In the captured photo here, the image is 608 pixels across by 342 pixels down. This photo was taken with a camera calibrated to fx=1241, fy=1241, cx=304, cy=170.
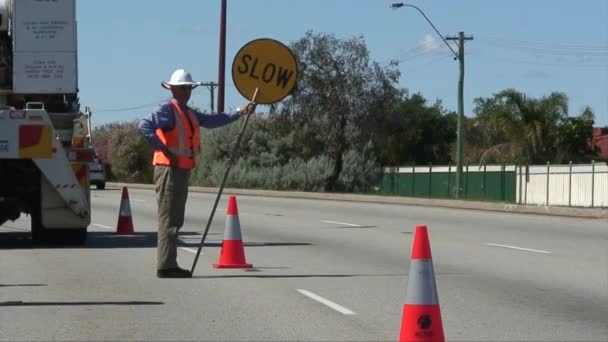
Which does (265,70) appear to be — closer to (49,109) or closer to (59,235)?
(49,109)

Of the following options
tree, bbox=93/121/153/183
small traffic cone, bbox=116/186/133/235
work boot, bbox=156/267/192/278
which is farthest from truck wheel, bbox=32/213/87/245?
tree, bbox=93/121/153/183

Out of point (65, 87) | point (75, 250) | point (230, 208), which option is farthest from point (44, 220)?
point (230, 208)

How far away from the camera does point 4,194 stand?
59.9ft

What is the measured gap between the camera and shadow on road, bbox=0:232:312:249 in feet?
61.2

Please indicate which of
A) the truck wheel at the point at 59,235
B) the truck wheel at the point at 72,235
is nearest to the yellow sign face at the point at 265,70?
the truck wheel at the point at 59,235

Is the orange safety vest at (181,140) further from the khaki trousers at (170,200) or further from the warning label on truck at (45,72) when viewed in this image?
the warning label on truck at (45,72)

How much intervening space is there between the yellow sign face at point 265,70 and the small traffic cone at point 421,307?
5312 mm

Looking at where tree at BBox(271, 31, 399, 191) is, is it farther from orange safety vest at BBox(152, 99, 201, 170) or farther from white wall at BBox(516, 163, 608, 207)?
orange safety vest at BBox(152, 99, 201, 170)

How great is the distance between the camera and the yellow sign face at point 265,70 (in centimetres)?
1345

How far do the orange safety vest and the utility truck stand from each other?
4862mm

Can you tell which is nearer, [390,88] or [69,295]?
[69,295]

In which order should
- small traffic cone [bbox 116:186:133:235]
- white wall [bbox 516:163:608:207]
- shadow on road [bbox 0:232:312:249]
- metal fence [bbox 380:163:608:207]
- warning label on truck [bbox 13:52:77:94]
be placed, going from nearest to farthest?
warning label on truck [bbox 13:52:77:94] → shadow on road [bbox 0:232:312:249] → small traffic cone [bbox 116:186:133:235] → white wall [bbox 516:163:608:207] → metal fence [bbox 380:163:608:207]

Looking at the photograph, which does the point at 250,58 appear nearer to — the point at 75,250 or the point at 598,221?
the point at 75,250

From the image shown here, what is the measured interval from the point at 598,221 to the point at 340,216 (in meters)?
5.92
